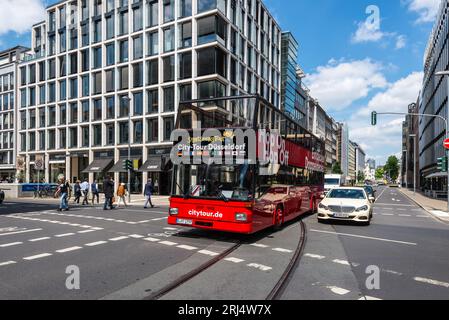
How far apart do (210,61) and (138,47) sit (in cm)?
1055

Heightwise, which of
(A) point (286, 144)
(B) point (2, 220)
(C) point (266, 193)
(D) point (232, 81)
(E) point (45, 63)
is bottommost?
(B) point (2, 220)

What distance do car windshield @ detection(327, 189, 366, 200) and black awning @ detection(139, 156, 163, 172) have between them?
23.3m

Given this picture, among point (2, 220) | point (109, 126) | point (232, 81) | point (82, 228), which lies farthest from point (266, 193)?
point (109, 126)

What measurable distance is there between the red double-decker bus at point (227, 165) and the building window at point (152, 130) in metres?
28.3

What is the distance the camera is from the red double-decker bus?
8.66 m

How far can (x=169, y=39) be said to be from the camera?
3744cm

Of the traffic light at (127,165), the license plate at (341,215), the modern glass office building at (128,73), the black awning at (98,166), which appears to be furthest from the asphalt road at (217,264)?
the black awning at (98,166)

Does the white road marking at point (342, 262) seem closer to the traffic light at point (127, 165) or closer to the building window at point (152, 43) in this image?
the traffic light at point (127, 165)

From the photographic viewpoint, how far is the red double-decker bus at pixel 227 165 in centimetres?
866

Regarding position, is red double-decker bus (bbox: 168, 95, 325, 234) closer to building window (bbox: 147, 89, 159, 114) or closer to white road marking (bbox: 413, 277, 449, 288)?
white road marking (bbox: 413, 277, 449, 288)

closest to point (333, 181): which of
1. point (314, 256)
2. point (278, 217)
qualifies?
point (278, 217)
